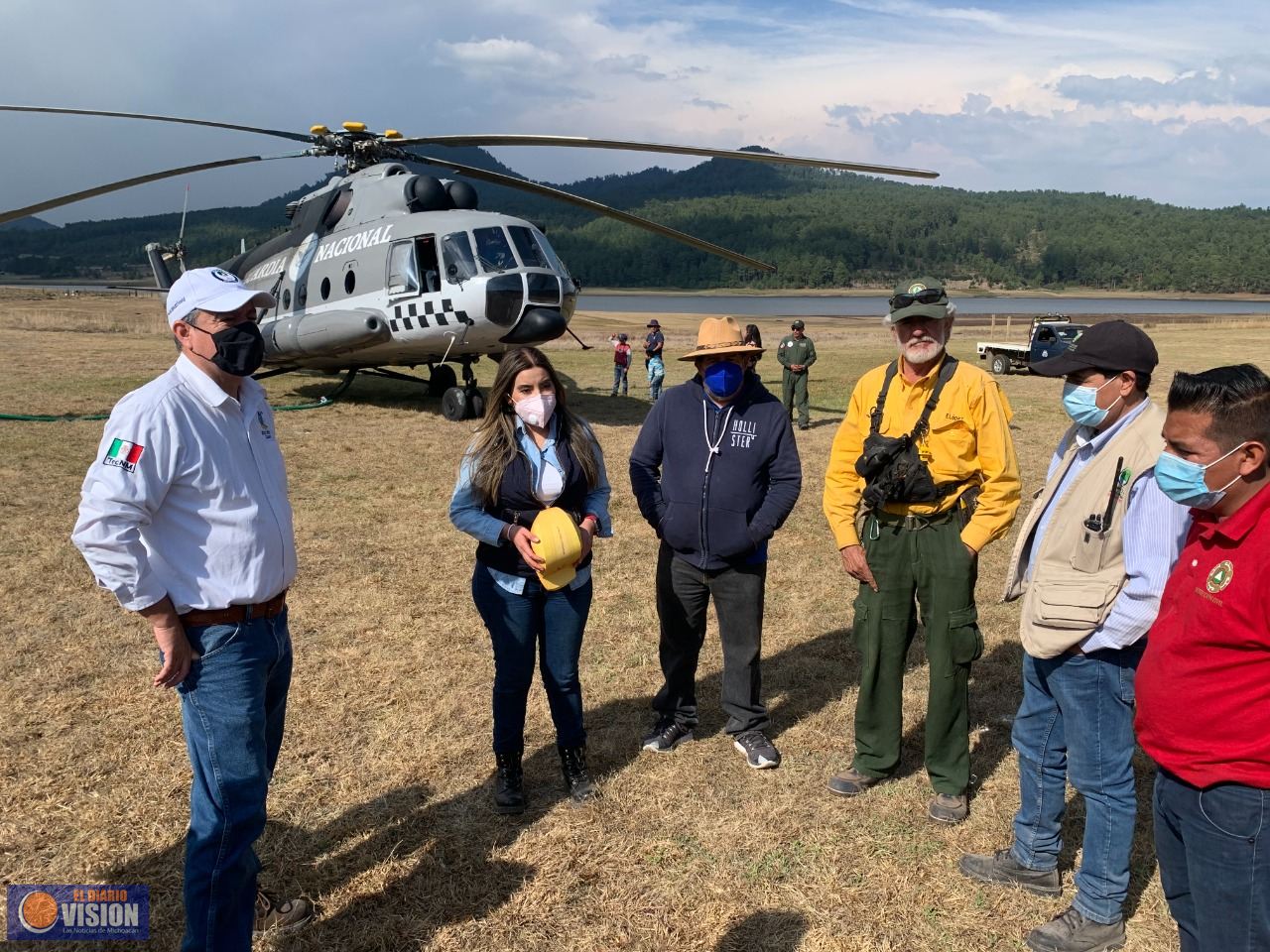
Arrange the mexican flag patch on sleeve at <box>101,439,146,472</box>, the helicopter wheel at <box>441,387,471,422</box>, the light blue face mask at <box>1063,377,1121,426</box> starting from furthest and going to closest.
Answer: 1. the helicopter wheel at <box>441,387,471,422</box>
2. the light blue face mask at <box>1063,377,1121,426</box>
3. the mexican flag patch on sleeve at <box>101,439,146,472</box>

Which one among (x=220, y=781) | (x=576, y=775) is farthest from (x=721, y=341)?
(x=220, y=781)

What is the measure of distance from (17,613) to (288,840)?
3.64 metres

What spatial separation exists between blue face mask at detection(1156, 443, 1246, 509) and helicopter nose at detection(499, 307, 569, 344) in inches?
412

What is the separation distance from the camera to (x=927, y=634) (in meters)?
3.86

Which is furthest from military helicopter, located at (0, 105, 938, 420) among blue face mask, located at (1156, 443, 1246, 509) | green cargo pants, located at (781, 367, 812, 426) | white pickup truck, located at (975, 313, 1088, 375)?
white pickup truck, located at (975, 313, 1088, 375)

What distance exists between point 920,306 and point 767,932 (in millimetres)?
2489

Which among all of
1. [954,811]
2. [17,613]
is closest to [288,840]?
[954,811]

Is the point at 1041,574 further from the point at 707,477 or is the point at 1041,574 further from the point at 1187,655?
the point at 707,477

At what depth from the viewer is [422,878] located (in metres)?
3.45

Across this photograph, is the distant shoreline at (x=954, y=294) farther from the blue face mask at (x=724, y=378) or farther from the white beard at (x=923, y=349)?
the white beard at (x=923, y=349)

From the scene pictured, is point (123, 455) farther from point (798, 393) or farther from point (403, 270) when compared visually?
point (798, 393)

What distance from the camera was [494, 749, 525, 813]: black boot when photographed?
388 centimetres

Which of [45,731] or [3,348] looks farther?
[3,348]

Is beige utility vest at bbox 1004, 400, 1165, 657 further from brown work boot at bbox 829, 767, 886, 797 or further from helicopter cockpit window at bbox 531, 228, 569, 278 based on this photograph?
helicopter cockpit window at bbox 531, 228, 569, 278
